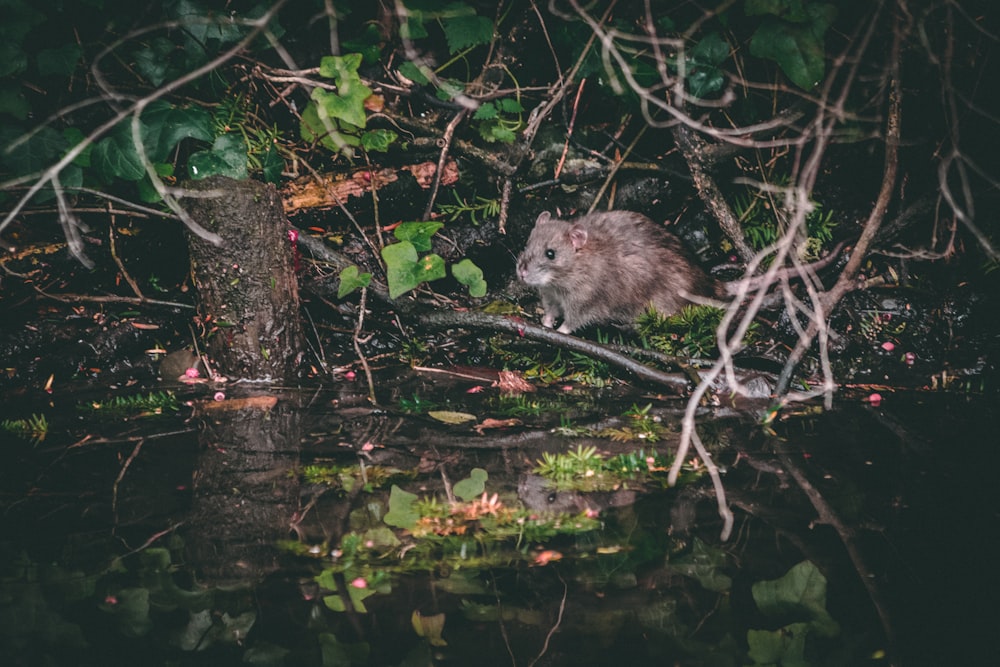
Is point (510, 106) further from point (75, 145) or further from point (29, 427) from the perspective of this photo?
point (29, 427)

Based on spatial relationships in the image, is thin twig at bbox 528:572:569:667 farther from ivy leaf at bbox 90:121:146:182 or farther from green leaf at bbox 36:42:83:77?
green leaf at bbox 36:42:83:77

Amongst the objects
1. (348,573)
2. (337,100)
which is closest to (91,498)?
(348,573)

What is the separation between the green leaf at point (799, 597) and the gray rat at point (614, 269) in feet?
9.52

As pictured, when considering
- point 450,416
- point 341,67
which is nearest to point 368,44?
point 341,67

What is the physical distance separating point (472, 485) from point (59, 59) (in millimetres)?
4015

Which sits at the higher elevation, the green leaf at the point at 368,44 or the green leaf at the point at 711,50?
the green leaf at the point at 711,50

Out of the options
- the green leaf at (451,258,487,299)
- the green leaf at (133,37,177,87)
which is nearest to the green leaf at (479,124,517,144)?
the green leaf at (451,258,487,299)

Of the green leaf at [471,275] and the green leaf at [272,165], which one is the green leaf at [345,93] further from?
the green leaf at [471,275]

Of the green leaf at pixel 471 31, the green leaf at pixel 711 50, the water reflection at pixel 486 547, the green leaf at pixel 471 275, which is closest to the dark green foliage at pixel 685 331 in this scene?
the water reflection at pixel 486 547

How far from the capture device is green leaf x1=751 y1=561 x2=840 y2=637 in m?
2.38

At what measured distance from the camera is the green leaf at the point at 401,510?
9.89 feet

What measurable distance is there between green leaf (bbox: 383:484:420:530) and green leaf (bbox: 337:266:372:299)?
1.88 metres

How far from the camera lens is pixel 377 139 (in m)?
5.32

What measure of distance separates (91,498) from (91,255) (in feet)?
9.62
